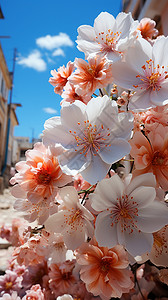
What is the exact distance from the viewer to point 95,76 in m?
0.60

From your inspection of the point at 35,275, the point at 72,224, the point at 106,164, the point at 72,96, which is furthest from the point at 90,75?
the point at 35,275

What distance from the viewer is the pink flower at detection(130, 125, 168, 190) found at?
51 centimetres

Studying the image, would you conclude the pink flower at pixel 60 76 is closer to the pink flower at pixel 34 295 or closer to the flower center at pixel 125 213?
the flower center at pixel 125 213

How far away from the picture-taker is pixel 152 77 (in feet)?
1.88

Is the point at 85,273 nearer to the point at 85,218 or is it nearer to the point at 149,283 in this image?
the point at 85,218

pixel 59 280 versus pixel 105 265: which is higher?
pixel 105 265

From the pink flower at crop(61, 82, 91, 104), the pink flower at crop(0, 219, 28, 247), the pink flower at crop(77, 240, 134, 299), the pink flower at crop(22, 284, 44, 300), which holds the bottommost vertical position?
the pink flower at crop(22, 284, 44, 300)

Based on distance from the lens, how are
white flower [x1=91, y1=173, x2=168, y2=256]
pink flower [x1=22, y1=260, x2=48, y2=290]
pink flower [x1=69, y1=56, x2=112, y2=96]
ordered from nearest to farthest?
white flower [x1=91, y1=173, x2=168, y2=256]
pink flower [x1=69, y1=56, x2=112, y2=96]
pink flower [x1=22, y1=260, x2=48, y2=290]

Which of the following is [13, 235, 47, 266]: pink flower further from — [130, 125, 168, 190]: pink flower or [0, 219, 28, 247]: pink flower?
[130, 125, 168, 190]: pink flower

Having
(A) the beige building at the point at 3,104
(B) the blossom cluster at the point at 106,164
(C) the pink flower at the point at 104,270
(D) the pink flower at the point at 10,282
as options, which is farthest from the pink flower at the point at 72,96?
(A) the beige building at the point at 3,104

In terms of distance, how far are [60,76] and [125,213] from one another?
406mm

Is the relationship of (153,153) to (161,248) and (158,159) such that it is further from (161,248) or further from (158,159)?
(161,248)


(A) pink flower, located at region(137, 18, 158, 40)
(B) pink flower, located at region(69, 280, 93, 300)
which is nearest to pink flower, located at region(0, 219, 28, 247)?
(B) pink flower, located at region(69, 280, 93, 300)

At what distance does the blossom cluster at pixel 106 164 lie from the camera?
50 cm
